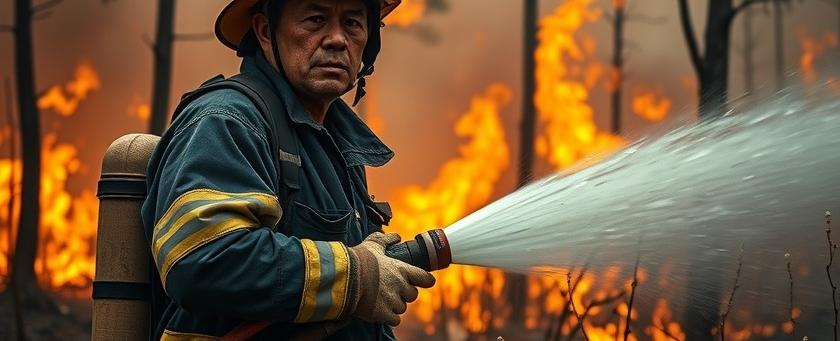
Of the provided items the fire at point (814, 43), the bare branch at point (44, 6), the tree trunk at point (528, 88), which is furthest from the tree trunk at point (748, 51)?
the bare branch at point (44, 6)

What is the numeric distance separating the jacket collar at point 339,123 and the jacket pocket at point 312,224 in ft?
0.70

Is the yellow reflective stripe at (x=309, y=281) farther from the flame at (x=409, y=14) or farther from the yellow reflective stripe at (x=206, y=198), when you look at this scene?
the flame at (x=409, y=14)

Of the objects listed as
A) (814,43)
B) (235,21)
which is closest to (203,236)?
(235,21)

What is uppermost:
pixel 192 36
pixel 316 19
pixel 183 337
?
pixel 192 36

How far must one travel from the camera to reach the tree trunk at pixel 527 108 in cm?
750

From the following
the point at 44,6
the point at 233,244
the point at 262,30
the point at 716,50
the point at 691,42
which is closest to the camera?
the point at 233,244

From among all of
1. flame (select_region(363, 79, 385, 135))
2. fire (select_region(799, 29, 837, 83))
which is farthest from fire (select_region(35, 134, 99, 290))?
fire (select_region(799, 29, 837, 83))

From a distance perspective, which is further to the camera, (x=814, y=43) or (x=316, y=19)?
(x=814, y=43)

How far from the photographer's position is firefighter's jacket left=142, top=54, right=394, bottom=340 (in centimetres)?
223

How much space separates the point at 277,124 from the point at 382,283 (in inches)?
16.3

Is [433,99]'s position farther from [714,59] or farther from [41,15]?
[41,15]

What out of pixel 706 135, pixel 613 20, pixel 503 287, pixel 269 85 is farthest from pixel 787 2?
pixel 269 85

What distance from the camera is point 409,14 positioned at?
744cm

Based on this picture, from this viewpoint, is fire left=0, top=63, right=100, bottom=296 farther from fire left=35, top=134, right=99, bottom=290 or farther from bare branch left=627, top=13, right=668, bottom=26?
bare branch left=627, top=13, right=668, bottom=26
